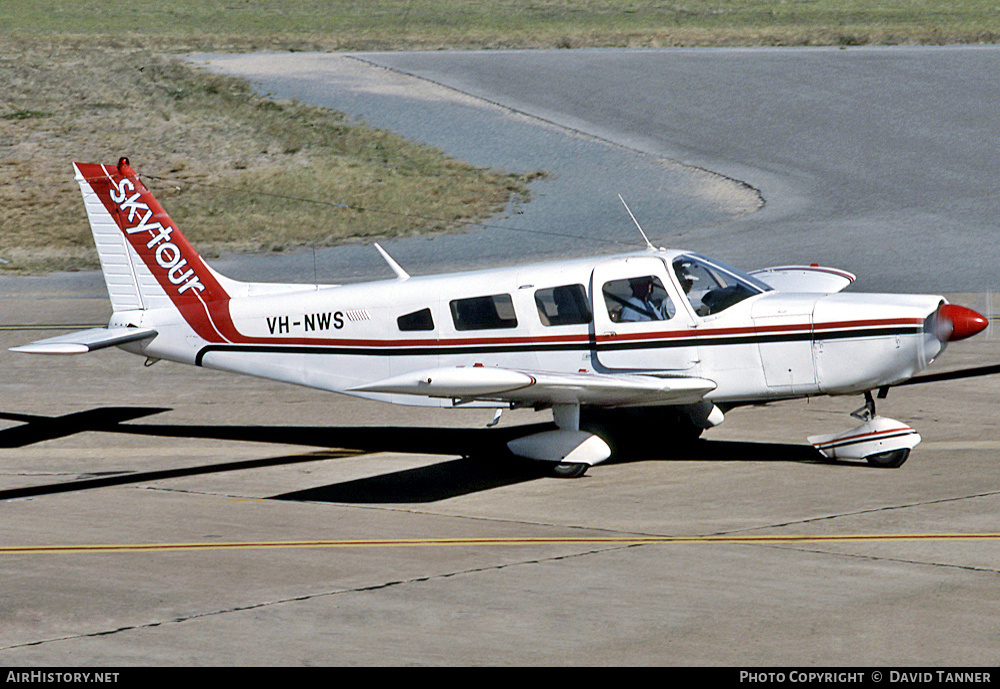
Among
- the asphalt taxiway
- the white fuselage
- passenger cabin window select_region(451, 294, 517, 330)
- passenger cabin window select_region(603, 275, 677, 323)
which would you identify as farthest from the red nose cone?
passenger cabin window select_region(451, 294, 517, 330)

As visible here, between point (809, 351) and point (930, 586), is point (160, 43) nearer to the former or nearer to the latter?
point (809, 351)

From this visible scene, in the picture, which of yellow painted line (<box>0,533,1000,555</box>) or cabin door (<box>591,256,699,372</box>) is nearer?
yellow painted line (<box>0,533,1000,555</box>)

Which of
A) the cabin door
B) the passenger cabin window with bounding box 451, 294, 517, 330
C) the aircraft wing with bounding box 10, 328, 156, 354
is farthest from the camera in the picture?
the aircraft wing with bounding box 10, 328, 156, 354

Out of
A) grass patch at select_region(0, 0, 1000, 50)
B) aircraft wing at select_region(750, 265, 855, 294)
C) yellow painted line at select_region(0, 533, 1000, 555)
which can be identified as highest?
grass patch at select_region(0, 0, 1000, 50)

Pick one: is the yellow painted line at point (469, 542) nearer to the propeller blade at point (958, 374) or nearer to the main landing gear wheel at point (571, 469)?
the main landing gear wheel at point (571, 469)

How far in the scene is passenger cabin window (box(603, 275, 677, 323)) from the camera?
43.3 feet

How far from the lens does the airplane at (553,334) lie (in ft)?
41.0

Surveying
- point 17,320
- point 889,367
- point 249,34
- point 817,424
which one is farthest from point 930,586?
point 249,34

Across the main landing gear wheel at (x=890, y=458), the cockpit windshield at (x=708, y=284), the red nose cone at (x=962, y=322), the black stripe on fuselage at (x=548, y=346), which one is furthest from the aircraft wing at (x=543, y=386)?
the red nose cone at (x=962, y=322)

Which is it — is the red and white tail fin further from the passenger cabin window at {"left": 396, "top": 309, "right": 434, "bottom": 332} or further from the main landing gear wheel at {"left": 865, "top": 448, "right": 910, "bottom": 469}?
the main landing gear wheel at {"left": 865, "top": 448, "right": 910, "bottom": 469}

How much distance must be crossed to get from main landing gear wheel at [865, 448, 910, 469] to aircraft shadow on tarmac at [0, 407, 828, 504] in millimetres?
706

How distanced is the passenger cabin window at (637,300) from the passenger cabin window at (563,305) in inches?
10.3

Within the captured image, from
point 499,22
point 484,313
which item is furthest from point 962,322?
point 499,22

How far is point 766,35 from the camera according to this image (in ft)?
182
